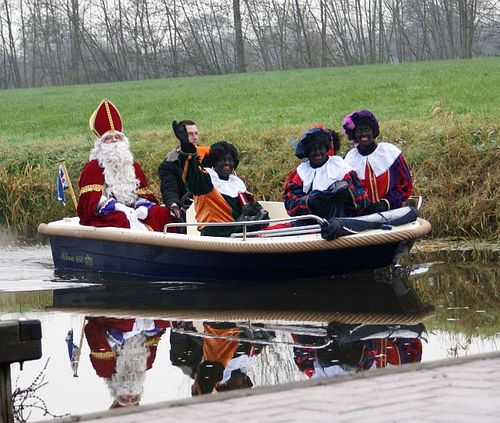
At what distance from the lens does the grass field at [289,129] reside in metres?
15.7

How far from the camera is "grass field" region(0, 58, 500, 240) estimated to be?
51.4 ft

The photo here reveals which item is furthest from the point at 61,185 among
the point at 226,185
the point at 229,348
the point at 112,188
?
the point at 229,348

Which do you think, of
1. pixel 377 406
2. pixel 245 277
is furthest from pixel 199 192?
pixel 377 406

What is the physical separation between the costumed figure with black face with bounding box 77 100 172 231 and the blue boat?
10.5 inches

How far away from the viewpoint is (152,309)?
11055 mm

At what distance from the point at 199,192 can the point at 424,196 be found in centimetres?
414

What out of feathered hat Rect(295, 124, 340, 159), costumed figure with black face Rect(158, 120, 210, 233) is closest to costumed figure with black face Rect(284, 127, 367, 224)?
feathered hat Rect(295, 124, 340, 159)

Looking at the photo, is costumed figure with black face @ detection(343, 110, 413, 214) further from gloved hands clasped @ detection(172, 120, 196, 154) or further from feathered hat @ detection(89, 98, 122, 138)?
feathered hat @ detection(89, 98, 122, 138)

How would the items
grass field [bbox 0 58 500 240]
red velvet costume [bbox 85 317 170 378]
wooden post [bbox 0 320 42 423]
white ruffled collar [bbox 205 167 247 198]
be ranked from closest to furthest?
1. wooden post [bbox 0 320 42 423]
2. red velvet costume [bbox 85 317 170 378]
3. white ruffled collar [bbox 205 167 247 198]
4. grass field [bbox 0 58 500 240]

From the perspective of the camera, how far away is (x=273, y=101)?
26047 millimetres

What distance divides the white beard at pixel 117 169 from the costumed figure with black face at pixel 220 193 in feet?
4.25

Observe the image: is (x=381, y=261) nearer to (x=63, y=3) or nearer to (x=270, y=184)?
(x=270, y=184)

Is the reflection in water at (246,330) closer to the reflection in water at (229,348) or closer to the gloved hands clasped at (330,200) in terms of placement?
the reflection in water at (229,348)

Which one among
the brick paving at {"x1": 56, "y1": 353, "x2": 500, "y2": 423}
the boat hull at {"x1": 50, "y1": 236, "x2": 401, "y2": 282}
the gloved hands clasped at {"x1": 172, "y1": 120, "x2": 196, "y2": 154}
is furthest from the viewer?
the gloved hands clasped at {"x1": 172, "y1": 120, "x2": 196, "y2": 154}
